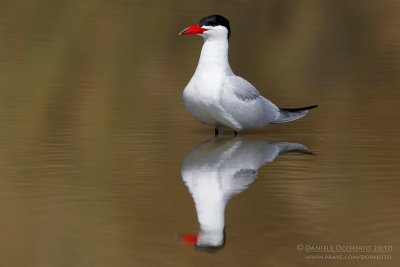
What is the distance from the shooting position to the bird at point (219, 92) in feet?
30.4

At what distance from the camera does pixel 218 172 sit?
7941mm

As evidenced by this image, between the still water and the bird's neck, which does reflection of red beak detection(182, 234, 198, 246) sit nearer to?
the still water

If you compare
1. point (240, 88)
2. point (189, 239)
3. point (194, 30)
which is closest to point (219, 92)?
point (240, 88)

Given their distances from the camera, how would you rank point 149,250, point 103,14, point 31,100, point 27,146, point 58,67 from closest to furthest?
point 149,250
point 27,146
point 31,100
point 58,67
point 103,14

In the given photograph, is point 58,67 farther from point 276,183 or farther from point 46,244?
point 46,244

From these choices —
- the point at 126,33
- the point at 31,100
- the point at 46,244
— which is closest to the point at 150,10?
the point at 126,33

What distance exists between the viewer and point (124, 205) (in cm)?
685

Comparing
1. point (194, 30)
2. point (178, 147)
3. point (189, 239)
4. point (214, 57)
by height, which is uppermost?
point (194, 30)

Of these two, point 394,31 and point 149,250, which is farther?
point 394,31

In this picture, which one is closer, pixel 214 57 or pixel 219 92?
pixel 219 92

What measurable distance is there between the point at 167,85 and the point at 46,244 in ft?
19.7

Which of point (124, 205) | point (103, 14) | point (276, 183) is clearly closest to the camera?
point (124, 205)

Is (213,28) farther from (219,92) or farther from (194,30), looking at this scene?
(219,92)

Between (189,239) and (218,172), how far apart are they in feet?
6.24
